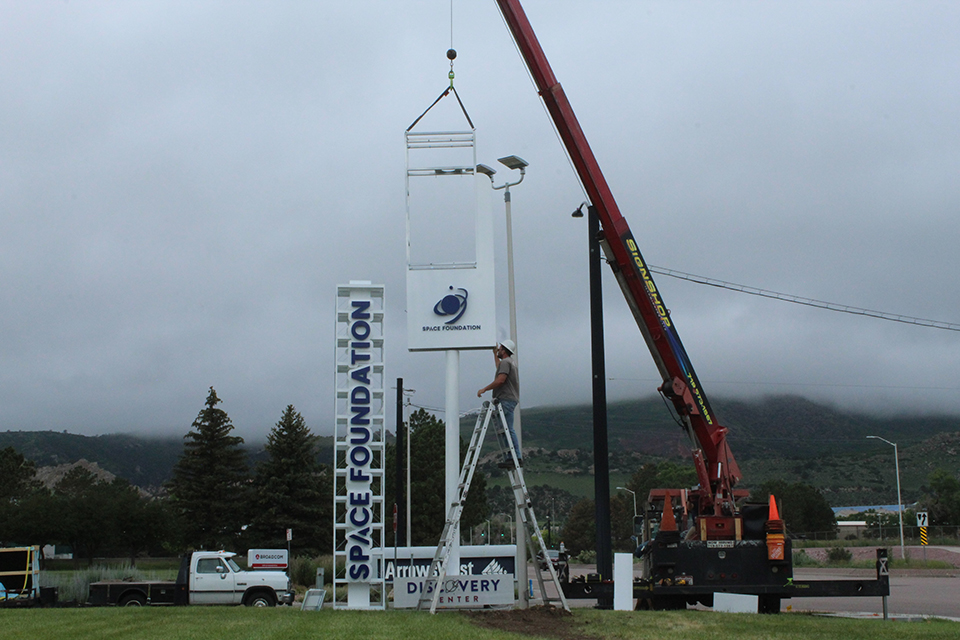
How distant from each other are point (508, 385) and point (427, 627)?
4.28m

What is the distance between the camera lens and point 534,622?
12805mm

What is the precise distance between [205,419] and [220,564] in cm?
4765

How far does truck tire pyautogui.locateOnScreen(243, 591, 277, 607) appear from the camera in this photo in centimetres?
2684

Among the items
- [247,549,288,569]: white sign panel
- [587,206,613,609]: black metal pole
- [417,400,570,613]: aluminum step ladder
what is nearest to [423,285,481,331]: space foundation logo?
[587,206,613,609]: black metal pole

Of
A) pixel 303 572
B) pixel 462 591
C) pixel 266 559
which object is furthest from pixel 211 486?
pixel 462 591

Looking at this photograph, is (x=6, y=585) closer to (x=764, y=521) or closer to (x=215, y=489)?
(x=764, y=521)

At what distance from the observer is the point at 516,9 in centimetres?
1980

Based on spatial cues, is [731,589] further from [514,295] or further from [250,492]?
[250,492]

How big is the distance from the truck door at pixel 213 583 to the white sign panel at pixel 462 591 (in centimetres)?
1381

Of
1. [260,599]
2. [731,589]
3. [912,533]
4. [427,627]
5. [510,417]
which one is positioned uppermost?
[510,417]

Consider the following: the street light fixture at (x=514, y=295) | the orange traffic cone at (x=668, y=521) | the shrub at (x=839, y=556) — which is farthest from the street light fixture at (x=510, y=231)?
the shrub at (x=839, y=556)

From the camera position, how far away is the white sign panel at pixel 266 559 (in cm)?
3066

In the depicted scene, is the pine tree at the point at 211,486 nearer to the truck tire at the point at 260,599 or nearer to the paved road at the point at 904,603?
the truck tire at the point at 260,599

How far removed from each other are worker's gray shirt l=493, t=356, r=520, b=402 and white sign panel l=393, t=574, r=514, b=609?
2.81 metres
